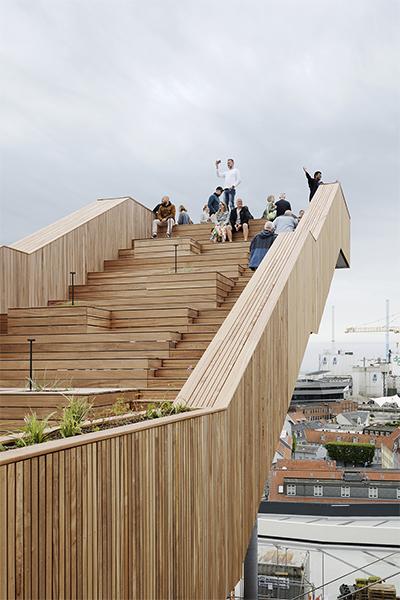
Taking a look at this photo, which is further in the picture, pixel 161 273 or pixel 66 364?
pixel 161 273

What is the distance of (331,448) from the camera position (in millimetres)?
18656

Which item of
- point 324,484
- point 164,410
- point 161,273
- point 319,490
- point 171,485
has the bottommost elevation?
point 319,490

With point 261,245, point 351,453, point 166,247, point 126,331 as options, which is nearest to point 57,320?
point 126,331

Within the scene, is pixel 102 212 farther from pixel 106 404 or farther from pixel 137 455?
pixel 137 455

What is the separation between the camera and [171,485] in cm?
322

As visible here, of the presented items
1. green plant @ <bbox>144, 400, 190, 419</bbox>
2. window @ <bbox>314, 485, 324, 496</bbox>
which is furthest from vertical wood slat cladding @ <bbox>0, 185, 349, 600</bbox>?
window @ <bbox>314, 485, 324, 496</bbox>

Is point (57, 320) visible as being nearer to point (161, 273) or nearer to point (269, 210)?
point (161, 273)

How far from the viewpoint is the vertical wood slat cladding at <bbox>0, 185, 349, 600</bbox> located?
88.7 inches

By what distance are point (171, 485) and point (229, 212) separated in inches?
304

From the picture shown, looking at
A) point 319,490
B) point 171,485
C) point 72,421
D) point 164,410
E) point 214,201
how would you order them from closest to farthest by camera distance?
point 72,421 → point 171,485 → point 164,410 → point 214,201 → point 319,490

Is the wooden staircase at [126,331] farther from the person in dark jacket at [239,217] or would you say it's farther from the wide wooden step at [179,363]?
the person in dark jacket at [239,217]

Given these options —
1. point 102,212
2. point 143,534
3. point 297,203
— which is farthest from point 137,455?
point 297,203

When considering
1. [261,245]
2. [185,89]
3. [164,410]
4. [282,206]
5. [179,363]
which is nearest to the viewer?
[164,410]

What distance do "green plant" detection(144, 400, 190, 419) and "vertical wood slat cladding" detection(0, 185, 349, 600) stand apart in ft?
0.38
